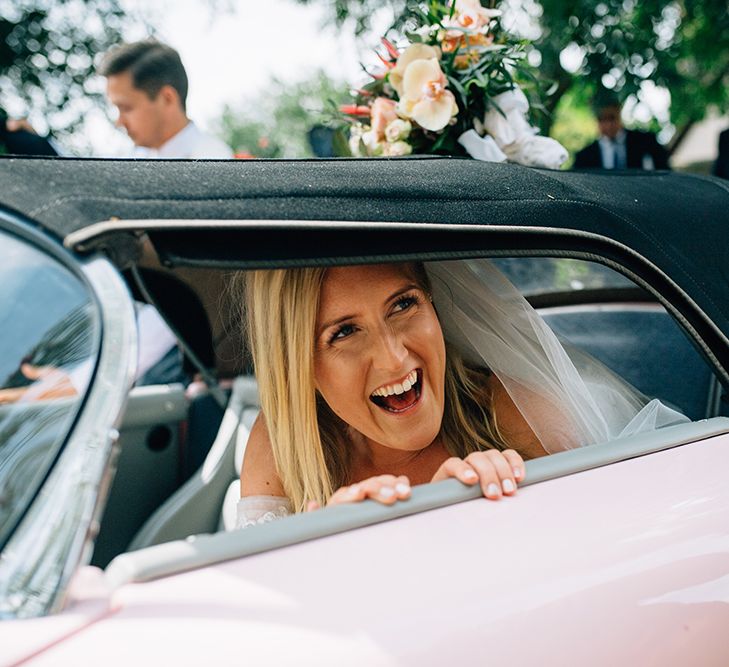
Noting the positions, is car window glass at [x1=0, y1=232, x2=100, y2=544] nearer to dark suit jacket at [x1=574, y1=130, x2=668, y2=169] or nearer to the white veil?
the white veil

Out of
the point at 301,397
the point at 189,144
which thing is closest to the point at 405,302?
the point at 301,397

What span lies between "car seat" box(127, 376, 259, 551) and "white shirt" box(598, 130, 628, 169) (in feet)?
17.5

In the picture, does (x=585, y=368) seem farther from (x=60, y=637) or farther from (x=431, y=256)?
(x=60, y=637)

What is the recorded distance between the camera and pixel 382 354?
1847 mm

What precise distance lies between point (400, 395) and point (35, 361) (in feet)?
2.79

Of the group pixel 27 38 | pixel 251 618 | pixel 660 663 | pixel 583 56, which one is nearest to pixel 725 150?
pixel 583 56

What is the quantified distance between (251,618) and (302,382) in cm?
85

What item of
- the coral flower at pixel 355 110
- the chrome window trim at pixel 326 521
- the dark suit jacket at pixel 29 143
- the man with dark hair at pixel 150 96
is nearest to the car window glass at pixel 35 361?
the chrome window trim at pixel 326 521

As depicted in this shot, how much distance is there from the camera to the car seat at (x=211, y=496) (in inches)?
103

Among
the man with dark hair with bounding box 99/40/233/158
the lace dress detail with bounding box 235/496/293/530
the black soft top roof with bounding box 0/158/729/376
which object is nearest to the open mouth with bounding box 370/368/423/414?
the lace dress detail with bounding box 235/496/293/530

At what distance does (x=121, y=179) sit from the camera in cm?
135

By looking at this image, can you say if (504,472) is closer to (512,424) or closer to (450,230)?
(450,230)

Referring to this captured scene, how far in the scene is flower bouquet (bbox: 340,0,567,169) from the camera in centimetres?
240

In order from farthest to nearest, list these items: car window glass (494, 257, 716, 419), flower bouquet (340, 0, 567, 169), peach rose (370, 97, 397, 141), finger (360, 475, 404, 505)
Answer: car window glass (494, 257, 716, 419), peach rose (370, 97, 397, 141), flower bouquet (340, 0, 567, 169), finger (360, 475, 404, 505)
